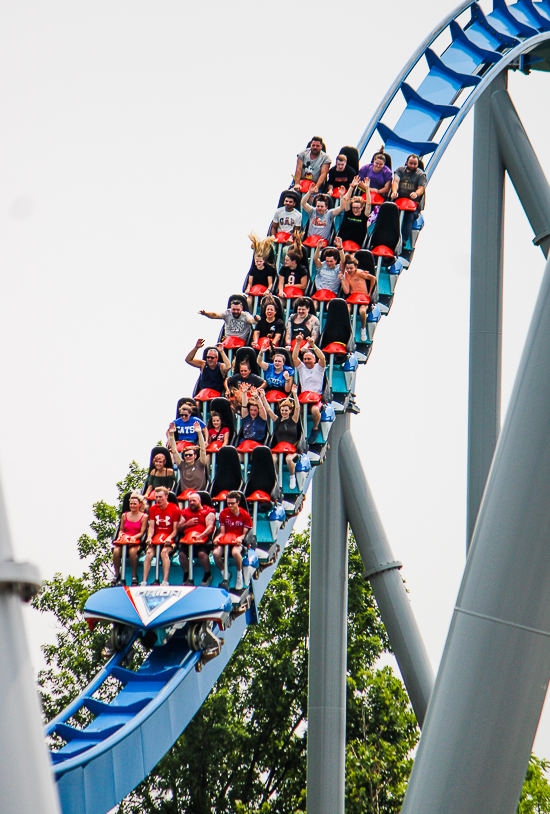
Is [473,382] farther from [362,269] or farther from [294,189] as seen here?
[294,189]

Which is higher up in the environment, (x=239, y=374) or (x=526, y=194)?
(x=526, y=194)

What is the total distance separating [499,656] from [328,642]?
7305 millimetres

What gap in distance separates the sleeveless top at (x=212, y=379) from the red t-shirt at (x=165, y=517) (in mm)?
1752

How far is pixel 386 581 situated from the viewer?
8.95 m

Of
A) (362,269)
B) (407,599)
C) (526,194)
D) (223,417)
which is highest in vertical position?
(526,194)

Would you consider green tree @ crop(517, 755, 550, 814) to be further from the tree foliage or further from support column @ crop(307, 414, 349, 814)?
support column @ crop(307, 414, 349, 814)

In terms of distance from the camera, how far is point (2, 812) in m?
1.17

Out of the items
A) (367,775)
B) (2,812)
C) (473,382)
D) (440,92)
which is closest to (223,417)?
(473,382)

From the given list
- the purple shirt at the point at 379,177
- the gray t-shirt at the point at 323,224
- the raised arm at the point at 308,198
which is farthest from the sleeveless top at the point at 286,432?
the purple shirt at the point at 379,177

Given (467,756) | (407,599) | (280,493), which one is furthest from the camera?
(407,599)

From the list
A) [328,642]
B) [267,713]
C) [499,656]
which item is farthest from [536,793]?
[499,656]

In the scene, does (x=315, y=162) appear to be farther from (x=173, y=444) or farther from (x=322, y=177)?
(x=173, y=444)

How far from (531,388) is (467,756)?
767mm

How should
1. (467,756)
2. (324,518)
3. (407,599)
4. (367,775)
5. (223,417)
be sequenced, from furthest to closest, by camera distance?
(367,775), (324,518), (407,599), (223,417), (467,756)
